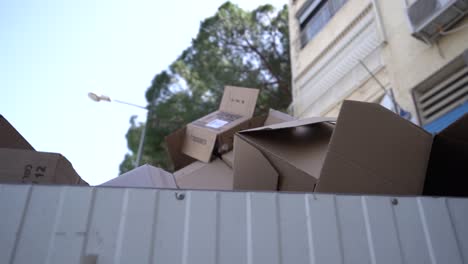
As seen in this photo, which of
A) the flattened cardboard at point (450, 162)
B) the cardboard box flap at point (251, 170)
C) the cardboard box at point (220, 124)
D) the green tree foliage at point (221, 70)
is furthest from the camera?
the green tree foliage at point (221, 70)

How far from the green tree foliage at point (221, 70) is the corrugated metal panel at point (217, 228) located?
6689 mm

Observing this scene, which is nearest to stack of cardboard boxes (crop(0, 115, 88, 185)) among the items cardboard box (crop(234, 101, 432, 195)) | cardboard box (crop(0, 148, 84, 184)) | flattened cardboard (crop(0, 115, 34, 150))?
cardboard box (crop(0, 148, 84, 184))

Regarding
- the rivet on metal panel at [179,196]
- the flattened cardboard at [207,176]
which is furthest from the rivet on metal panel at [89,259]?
the flattened cardboard at [207,176]

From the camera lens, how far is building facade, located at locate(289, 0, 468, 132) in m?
4.47

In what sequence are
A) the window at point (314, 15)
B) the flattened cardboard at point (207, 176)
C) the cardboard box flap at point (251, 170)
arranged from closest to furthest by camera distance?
the cardboard box flap at point (251, 170) → the flattened cardboard at point (207, 176) → the window at point (314, 15)

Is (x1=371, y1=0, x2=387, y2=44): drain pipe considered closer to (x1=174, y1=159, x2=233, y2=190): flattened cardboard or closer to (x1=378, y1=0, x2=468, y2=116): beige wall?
(x1=378, y1=0, x2=468, y2=116): beige wall

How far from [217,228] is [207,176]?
4.42 feet

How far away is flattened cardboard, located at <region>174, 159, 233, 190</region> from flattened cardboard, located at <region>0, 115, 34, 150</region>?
1013 mm

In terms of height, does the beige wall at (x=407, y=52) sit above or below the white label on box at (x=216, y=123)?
above

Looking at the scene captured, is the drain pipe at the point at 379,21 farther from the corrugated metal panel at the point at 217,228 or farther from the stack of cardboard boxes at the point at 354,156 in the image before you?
the corrugated metal panel at the point at 217,228

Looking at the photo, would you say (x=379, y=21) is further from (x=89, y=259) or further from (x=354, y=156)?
(x=89, y=259)

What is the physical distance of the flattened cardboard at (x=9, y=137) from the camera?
1734 millimetres

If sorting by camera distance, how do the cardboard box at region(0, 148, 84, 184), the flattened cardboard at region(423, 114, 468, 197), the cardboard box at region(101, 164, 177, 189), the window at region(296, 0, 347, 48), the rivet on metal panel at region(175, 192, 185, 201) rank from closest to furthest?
the rivet on metal panel at region(175, 192, 185, 201) < the cardboard box at region(0, 148, 84, 184) < the flattened cardboard at region(423, 114, 468, 197) < the cardboard box at region(101, 164, 177, 189) < the window at region(296, 0, 347, 48)

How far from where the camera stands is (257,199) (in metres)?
1.25
